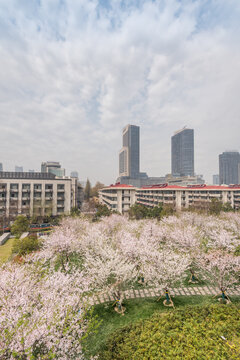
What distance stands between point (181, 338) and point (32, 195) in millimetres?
59830

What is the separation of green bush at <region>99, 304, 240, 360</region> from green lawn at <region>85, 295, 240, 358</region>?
273 cm

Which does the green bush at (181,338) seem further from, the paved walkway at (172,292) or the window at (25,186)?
the window at (25,186)

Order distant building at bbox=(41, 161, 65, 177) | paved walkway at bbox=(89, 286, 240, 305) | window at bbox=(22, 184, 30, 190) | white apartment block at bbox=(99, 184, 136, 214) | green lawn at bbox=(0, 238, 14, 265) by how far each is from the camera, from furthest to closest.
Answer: distant building at bbox=(41, 161, 65, 177) < white apartment block at bbox=(99, 184, 136, 214) < window at bbox=(22, 184, 30, 190) < green lawn at bbox=(0, 238, 14, 265) < paved walkway at bbox=(89, 286, 240, 305)

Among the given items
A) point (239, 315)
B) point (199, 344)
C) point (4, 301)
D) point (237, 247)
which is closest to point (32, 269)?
point (4, 301)

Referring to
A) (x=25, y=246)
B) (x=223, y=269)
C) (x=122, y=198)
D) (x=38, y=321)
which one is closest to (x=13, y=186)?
(x=122, y=198)

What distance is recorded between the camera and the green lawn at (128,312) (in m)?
12.7

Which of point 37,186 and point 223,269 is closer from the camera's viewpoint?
point 223,269

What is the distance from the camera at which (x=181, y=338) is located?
9.43 metres

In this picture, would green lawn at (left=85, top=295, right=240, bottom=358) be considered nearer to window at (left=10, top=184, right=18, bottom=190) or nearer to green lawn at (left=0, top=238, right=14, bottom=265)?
green lawn at (left=0, top=238, right=14, bottom=265)

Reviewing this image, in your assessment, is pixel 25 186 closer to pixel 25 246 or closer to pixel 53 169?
pixel 25 246

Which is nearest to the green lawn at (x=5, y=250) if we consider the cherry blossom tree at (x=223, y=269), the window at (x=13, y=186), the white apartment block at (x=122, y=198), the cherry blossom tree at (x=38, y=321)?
the cherry blossom tree at (x=38, y=321)

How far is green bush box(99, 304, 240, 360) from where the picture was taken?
851 centimetres

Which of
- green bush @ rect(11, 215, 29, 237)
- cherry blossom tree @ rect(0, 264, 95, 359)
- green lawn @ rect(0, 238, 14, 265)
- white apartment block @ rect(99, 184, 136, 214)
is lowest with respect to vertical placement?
green lawn @ rect(0, 238, 14, 265)

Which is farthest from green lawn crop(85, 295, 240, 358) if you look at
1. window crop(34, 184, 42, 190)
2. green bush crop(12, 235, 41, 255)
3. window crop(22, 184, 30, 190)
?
window crop(22, 184, 30, 190)
